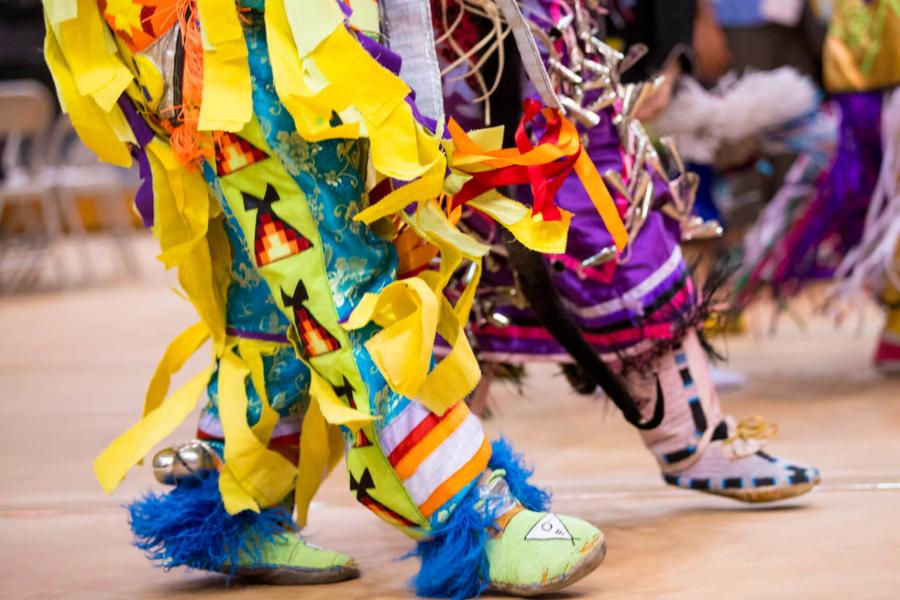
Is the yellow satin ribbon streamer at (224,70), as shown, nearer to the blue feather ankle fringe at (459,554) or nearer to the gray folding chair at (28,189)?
the blue feather ankle fringe at (459,554)

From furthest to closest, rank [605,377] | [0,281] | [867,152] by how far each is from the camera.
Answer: [0,281], [867,152], [605,377]

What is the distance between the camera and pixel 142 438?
147 centimetres

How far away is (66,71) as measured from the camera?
1.40 m

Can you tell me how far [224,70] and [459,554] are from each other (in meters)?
0.52

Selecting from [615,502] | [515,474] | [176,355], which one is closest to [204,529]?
[176,355]

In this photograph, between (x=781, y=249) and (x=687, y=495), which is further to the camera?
(x=781, y=249)

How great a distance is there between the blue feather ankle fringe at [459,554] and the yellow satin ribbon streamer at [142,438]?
12.2 inches

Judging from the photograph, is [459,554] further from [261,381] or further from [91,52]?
[91,52]

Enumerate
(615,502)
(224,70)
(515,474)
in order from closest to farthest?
1. (224,70)
2. (515,474)
3. (615,502)

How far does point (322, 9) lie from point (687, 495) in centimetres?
92

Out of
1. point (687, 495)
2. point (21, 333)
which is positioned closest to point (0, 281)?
point (21, 333)

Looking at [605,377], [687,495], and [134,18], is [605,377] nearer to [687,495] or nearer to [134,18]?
[687,495]

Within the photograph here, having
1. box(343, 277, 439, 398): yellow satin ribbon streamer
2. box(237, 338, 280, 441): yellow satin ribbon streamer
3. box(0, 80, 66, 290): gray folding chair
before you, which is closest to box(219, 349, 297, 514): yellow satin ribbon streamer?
box(237, 338, 280, 441): yellow satin ribbon streamer

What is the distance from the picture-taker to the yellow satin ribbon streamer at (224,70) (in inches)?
49.4
